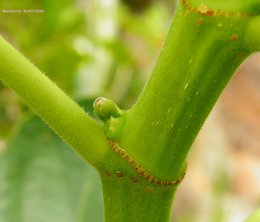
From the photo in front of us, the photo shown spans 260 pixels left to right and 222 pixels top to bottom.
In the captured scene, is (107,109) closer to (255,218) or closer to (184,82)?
(184,82)

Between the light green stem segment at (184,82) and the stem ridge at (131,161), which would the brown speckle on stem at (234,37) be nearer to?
the light green stem segment at (184,82)

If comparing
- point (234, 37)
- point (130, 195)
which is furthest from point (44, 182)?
point (234, 37)

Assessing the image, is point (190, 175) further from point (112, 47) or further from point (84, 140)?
point (84, 140)

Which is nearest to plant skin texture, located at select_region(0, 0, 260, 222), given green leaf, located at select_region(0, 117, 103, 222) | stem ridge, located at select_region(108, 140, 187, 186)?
stem ridge, located at select_region(108, 140, 187, 186)

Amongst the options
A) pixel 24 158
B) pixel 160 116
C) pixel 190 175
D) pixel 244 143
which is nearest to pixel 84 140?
pixel 160 116

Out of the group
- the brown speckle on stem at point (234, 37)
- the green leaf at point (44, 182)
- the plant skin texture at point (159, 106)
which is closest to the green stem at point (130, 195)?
the plant skin texture at point (159, 106)

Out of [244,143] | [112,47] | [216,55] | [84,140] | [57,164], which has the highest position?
[216,55]
